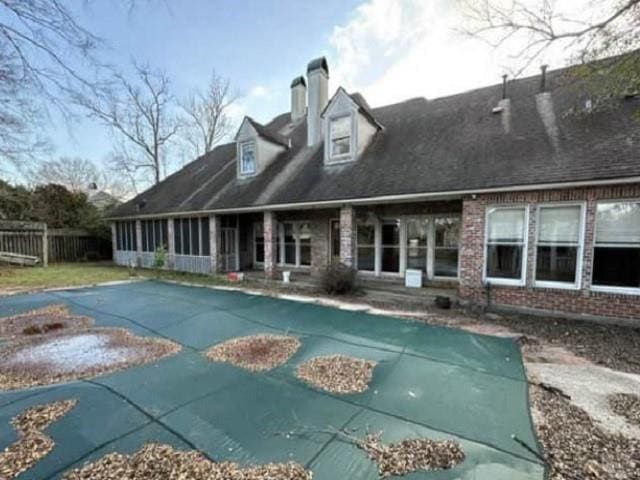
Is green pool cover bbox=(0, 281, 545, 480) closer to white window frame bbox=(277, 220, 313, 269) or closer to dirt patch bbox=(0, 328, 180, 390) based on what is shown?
dirt patch bbox=(0, 328, 180, 390)

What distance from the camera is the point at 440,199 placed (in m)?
8.51

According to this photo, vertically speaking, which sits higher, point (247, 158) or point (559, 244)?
point (247, 158)

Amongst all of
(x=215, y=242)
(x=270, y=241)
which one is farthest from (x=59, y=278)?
(x=270, y=241)

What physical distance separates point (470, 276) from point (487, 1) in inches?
225

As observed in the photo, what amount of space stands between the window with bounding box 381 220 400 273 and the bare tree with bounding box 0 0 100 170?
28.5 ft

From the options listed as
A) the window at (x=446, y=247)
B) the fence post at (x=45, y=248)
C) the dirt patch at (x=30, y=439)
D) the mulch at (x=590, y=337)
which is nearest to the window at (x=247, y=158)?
the window at (x=446, y=247)

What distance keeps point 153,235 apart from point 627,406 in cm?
1694

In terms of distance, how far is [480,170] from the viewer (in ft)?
25.0

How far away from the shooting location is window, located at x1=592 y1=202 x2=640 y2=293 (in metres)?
6.09

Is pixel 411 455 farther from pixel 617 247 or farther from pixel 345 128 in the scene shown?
pixel 345 128

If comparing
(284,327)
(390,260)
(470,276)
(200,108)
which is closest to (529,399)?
(284,327)

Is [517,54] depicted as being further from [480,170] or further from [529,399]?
[529,399]

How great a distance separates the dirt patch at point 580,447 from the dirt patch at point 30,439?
3967 mm

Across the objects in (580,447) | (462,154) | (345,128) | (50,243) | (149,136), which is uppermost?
(149,136)
